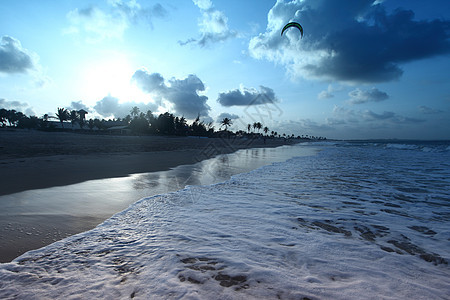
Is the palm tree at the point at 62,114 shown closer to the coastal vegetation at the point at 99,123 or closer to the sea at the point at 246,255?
the coastal vegetation at the point at 99,123

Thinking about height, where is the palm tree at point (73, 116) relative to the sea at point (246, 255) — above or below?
above

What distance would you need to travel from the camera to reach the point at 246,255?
290 cm

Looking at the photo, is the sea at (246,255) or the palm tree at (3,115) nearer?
the sea at (246,255)

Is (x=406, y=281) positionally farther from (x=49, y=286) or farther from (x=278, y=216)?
(x=49, y=286)

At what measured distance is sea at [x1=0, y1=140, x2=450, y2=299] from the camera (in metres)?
2.16

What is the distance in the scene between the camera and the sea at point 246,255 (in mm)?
2164

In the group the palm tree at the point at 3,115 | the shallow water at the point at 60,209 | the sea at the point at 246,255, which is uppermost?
the palm tree at the point at 3,115

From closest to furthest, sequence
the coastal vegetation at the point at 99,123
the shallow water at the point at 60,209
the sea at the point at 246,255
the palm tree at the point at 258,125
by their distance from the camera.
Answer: the sea at the point at 246,255, the shallow water at the point at 60,209, the coastal vegetation at the point at 99,123, the palm tree at the point at 258,125

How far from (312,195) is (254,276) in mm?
4622

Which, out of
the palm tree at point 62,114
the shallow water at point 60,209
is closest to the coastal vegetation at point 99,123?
the palm tree at point 62,114

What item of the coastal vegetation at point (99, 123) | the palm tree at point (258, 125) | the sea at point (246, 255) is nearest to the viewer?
the sea at point (246, 255)

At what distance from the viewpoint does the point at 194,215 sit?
175 inches

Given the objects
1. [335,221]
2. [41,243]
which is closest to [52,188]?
[41,243]

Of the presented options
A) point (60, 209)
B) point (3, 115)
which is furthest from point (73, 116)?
point (60, 209)
